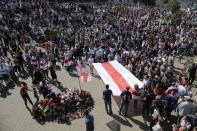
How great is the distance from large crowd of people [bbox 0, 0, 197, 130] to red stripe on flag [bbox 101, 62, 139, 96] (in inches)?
41.1

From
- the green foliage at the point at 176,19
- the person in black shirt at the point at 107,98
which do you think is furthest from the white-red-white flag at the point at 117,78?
the green foliage at the point at 176,19

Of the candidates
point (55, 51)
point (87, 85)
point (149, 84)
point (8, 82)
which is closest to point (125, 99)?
point (149, 84)

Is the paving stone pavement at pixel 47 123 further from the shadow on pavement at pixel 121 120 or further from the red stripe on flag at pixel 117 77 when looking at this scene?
the red stripe on flag at pixel 117 77

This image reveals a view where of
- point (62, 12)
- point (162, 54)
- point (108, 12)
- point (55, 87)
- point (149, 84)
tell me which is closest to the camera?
point (149, 84)

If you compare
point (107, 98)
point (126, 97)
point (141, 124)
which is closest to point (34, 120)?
point (107, 98)

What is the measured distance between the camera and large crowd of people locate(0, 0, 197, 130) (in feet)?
46.3

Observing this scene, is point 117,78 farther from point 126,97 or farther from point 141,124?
point 141,124

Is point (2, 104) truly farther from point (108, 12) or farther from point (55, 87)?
point (108, 12)

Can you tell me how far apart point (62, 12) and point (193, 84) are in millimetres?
24651

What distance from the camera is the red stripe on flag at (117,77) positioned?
1498cm

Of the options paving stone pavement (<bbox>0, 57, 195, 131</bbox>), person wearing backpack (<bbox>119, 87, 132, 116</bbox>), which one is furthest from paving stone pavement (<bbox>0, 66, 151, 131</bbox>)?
person wearing backpack (<bbox>119, 87, 132, 116</bbox>)

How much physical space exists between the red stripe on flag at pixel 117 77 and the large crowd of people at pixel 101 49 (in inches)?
41.1

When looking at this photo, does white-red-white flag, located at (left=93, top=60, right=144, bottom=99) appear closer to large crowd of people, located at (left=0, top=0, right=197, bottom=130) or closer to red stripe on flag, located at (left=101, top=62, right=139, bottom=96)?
red stripe on flag, located at (left=101, top=62, right=139, bottom=96)

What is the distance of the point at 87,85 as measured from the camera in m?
18.6
